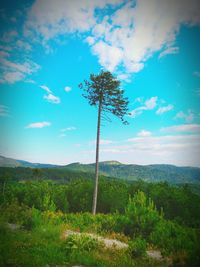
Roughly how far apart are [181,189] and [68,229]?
14.1m

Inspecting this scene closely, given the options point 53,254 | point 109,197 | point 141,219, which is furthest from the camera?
point 109,197

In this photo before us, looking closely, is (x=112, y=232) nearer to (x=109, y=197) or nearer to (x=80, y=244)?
(x=80, y=244)

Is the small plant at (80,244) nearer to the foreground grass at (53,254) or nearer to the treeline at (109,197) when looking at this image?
the foreground grass at (53,254)

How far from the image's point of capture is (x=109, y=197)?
20953 millimetres

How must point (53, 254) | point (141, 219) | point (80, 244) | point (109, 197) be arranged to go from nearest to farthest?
point (53, 254) → point (80, 244) → point (141, 219) → point (109, 197)

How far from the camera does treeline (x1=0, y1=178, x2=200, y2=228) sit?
1880 centimetres

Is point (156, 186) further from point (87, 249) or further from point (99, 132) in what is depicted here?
point (87, 249)

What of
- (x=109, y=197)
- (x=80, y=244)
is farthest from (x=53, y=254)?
(x=109, y=197)

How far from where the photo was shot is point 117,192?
2073cm

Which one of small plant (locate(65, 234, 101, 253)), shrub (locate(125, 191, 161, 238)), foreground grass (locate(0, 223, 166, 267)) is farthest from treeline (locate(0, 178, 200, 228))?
small plant (locate(65, 234, 101, 253))

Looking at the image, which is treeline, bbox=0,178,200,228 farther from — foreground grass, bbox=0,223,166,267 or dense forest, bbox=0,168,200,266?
foreground grass, bbox=0,223,166,267

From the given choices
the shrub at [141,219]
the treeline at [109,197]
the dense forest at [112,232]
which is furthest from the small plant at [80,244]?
the treeline at [109,197]

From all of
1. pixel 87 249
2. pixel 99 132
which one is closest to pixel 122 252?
pixel 87 249

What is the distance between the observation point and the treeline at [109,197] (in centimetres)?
1880
